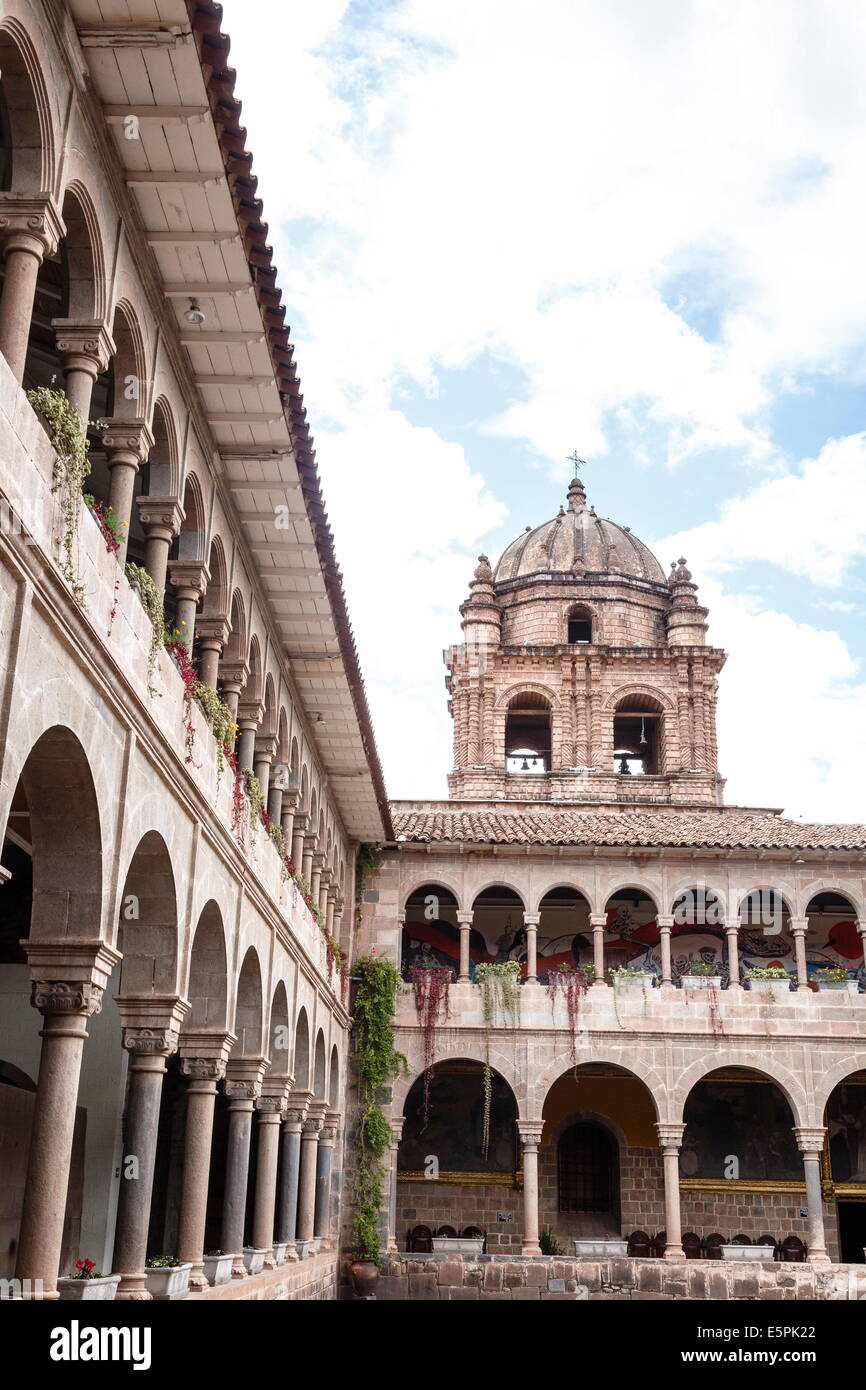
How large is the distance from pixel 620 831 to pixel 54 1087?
21021 mm

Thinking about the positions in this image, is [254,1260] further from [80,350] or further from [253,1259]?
[80,350]

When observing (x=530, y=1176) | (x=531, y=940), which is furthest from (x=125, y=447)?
(x=530, y=1176)

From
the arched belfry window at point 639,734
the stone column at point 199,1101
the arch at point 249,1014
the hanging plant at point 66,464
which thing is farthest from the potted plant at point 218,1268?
the arched belfry window at point 639,734

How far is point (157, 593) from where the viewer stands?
11.6m

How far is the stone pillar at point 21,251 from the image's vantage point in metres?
8.27

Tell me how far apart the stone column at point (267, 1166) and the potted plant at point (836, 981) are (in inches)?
496

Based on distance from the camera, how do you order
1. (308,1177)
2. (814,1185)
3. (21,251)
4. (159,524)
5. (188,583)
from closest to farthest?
(21,251) → (159,524) → (188,583) → (308,1177) → (814,1185)

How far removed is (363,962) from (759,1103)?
903 cm

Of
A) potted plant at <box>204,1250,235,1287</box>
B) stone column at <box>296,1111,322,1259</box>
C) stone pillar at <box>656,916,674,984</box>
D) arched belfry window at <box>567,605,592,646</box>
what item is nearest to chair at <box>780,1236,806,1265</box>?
stone pillar at <box>656,916,674,984</box>

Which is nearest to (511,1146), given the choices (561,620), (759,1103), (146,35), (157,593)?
(759,1103)

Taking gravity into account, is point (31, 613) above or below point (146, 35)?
below

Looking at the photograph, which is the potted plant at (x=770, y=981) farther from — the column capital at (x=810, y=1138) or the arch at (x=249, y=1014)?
the arch at (x=249, y=1014)

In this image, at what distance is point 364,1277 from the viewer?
25.0 metres
